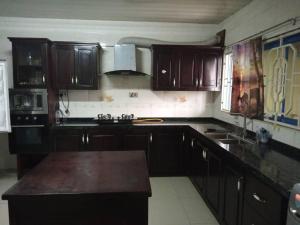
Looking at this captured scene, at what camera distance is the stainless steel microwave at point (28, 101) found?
3.40m

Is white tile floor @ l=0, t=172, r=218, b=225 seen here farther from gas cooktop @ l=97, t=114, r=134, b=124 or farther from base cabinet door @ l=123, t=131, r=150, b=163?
gas cooktop @ l=97, t=114, r=134, b=124

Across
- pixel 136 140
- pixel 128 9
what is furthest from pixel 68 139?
pixel 128 9

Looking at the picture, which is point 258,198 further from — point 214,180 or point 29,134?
point 29,134

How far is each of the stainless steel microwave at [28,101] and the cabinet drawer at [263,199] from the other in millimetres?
2960

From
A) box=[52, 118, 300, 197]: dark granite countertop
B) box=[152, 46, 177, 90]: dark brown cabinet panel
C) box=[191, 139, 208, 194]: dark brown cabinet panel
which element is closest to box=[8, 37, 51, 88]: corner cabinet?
box=[152, 46, 177, 90]: dark brown cabinet panel

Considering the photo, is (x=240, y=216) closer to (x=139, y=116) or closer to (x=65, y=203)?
(x=65, y=203)

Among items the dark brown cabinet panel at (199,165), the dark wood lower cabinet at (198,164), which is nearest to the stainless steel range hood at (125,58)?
the dark wood lower cabinet at (198,164)

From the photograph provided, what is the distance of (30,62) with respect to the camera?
3.50 m

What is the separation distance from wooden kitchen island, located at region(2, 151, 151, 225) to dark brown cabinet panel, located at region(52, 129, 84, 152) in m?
1.86

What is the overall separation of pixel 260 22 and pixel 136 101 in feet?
7.47


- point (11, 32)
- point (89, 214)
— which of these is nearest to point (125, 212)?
point (89, 214)

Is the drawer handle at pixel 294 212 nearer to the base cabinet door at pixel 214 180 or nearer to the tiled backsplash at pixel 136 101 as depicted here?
the base cabinet door at pixel 214 180

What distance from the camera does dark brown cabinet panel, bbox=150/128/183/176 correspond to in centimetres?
371

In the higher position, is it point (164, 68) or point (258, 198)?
point (164, 68)
